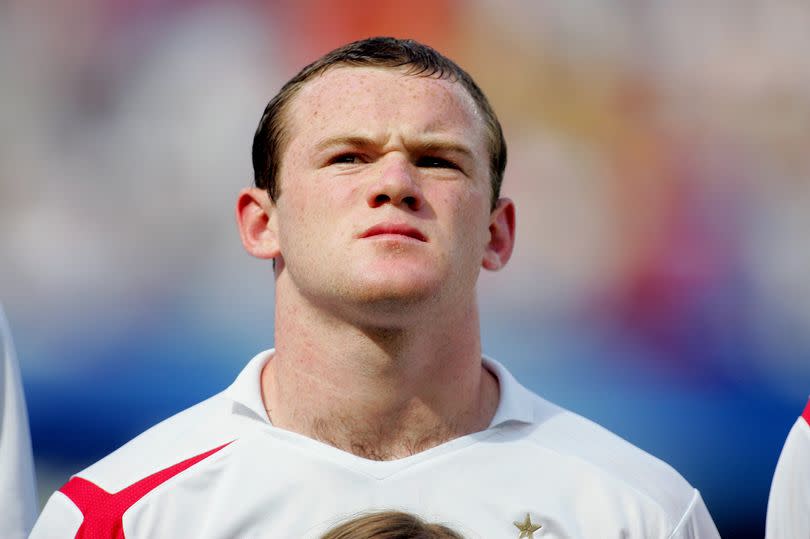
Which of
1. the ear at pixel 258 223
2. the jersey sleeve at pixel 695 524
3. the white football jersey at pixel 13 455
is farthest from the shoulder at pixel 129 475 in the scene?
the jersey sleeve at pixel 695 524

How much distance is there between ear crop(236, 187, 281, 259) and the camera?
9.26 feet

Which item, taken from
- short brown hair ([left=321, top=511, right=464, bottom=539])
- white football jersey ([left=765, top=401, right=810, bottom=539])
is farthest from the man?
short brown hair ([left=321, top=511, right=464, bottom=539])

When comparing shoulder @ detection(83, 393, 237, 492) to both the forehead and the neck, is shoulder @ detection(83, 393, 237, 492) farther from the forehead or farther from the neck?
the forehead

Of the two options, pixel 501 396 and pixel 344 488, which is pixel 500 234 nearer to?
pixel 501 396

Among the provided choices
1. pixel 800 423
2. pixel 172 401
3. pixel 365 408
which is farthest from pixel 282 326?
pixel 172 401

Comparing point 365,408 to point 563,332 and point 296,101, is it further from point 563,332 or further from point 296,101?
point 563,332

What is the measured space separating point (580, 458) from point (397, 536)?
70cm

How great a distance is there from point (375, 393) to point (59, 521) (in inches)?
26.0

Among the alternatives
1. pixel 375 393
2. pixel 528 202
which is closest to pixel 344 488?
pixel 375 393

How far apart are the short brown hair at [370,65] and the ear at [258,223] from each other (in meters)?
0.03

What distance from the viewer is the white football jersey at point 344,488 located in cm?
256

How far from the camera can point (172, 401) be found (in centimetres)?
400

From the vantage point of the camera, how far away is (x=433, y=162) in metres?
2.70

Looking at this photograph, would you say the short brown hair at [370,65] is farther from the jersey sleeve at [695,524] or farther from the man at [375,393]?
the jersey sleeve at [695,524]
